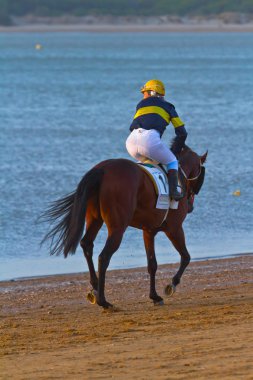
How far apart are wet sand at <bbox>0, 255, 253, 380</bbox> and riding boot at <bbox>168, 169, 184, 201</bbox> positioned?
105cm

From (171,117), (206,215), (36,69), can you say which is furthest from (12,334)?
(36,69)

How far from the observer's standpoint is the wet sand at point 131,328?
26.1ft

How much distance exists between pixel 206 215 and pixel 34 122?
1991cm

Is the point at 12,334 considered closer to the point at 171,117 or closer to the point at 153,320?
the point at 153,320

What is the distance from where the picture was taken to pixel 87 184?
34.9 feet

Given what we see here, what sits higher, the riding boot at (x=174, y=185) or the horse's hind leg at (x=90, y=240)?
the riding boot at (x=174, y=185)

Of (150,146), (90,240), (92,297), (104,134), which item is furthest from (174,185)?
(104,134)

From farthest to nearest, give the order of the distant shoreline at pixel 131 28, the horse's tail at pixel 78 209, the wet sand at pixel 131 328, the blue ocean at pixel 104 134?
the distant shoreline at pixel 131 28
the blue ocean at pixel 104 134
the horse's tail at pixel 78 209
the wet sand at pixel 131 328

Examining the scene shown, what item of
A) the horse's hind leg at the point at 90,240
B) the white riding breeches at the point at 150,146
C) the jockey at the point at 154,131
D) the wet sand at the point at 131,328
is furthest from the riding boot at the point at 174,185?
the wet sand at the point at 131,328

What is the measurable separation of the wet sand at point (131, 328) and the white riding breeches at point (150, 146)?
145 centimetres

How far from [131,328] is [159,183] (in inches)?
77.4

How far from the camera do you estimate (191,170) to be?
40.4 ft

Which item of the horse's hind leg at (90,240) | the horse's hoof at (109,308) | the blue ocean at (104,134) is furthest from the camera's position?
the blue ocean at (104,134)

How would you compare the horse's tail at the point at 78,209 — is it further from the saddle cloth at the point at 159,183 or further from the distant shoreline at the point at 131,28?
the distant shoreline at the point at 131,28
